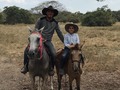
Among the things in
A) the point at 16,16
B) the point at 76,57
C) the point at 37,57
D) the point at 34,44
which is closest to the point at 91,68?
the point at 76,57

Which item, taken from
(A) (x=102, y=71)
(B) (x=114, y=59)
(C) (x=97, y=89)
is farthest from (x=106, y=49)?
(C) (x=97, y=89)

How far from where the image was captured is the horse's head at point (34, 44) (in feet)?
23.9

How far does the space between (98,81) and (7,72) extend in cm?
381

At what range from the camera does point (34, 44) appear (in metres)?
7.44

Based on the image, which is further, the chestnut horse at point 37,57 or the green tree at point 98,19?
the green tree at point 98,19

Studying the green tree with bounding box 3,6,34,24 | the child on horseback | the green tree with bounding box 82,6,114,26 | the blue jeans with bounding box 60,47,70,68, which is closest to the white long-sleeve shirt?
the child on horseback

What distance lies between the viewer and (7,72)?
12.5m

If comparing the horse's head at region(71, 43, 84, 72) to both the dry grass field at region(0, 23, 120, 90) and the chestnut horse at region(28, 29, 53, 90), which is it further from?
the dry grass field at region(0, 23, 120, 90)

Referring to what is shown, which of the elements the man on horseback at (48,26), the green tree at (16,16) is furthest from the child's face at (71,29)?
the green tree at (16,16)

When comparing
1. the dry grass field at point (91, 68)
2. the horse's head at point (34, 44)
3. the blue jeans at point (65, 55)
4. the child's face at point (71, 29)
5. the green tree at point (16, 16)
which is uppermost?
the green tree at point (16, 16)

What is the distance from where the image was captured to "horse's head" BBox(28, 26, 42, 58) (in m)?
7.28

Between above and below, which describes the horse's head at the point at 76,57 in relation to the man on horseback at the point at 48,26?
below

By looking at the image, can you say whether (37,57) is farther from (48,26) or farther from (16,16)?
(16,16)

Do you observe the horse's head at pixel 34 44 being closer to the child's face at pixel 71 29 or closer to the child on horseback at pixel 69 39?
the child on horseback at pixel 69 39
